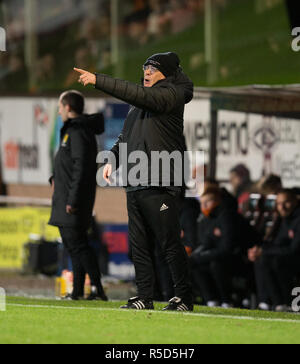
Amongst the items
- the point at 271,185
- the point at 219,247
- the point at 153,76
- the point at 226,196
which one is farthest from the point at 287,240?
the point at 153,76

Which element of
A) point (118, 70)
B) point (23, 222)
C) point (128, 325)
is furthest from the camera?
point (118, 70)

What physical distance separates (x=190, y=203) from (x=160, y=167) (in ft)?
16.8

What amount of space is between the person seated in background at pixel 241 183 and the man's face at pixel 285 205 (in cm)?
146

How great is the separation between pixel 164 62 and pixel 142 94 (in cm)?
48

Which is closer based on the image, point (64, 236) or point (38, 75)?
point (64, 236)

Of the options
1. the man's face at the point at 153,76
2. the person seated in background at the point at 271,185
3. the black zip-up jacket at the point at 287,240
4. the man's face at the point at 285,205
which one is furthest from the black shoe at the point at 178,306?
the person seated in background at the point at 271,185

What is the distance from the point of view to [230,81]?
46.7ft

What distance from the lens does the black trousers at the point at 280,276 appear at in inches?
543

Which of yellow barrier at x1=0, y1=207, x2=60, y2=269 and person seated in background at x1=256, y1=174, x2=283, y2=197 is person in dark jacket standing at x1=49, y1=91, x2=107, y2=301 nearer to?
person seated in background at x1=256, y1=174, x2=283, y2=197

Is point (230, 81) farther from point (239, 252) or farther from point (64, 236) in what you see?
point (64, 236)

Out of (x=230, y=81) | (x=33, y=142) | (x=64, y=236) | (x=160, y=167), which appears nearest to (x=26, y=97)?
(x=33, y=142)

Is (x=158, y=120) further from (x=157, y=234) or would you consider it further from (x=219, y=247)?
(x=219, y=247)

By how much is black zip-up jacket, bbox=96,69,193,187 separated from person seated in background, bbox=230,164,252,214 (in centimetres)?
565

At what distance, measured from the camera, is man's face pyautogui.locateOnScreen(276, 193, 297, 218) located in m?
13.9
